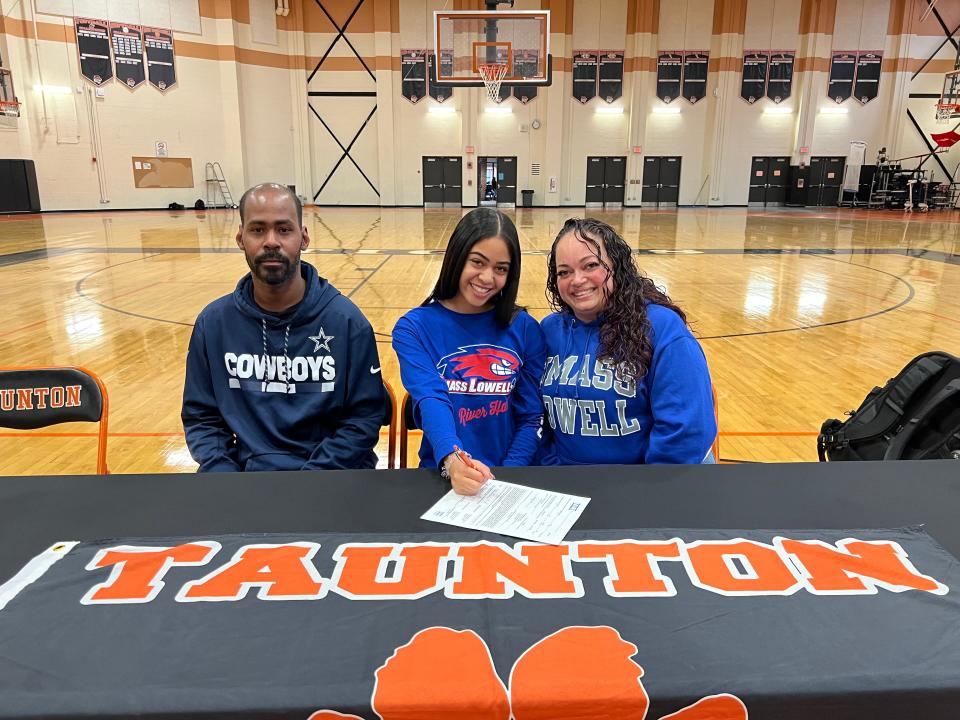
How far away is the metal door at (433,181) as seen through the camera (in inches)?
862

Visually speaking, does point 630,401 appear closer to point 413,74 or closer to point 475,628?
point 475,628

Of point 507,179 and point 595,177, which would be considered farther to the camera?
point 595,177

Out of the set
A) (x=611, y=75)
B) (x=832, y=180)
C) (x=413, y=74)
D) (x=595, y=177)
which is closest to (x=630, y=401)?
(x=413, y=74)

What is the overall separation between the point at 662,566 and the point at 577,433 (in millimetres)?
856

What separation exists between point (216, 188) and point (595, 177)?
41.0ft

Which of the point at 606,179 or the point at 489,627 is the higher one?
the point at 606,179

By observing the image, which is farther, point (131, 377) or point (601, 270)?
point (131, 377)

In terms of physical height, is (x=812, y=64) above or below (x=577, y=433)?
above

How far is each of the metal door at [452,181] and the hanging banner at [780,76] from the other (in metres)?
10.6

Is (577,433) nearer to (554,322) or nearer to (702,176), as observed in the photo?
(554,322)

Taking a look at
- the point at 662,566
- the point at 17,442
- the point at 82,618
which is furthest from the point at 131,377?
the point at 662,566

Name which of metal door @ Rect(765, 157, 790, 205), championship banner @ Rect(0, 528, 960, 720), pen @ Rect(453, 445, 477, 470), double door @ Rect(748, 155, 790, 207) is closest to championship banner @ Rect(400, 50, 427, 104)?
double door @ Rect(748, 155, 790, 207)

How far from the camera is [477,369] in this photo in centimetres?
205

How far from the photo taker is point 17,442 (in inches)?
139
